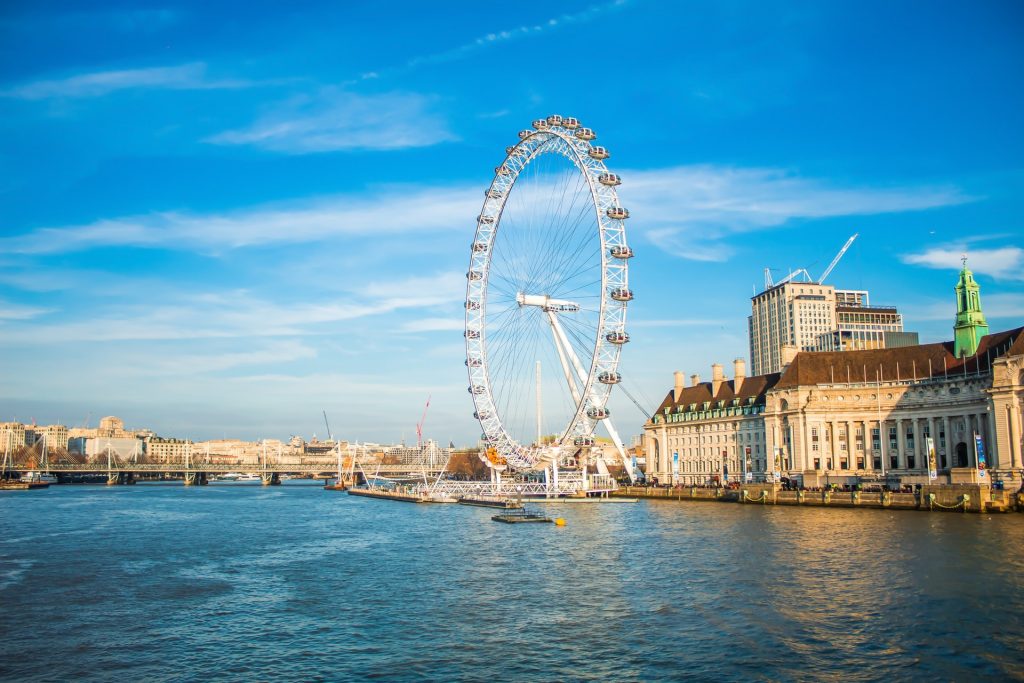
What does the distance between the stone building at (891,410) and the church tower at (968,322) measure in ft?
0.46

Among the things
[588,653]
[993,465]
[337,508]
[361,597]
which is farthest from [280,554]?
[993,465]

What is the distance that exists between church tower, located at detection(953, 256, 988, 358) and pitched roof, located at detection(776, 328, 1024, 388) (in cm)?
116

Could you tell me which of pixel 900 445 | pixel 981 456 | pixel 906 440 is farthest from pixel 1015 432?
pixel 900 445

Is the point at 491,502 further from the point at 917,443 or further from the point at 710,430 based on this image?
the point at 917,443

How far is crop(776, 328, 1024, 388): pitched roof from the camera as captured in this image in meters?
103

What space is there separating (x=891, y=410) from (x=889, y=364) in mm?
6549

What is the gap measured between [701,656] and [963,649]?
29.0 ft

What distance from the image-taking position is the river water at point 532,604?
29.2 meters

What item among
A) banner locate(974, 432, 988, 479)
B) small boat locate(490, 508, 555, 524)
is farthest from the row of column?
small boat locate(490, 508, 555, 524)

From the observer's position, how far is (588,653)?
30375mm

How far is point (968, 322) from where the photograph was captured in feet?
354

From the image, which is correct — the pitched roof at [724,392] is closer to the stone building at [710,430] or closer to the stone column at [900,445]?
the stone building at [710,430]

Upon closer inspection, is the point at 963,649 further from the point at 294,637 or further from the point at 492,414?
the point at 492,414

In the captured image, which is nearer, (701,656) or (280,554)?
(701,656)
